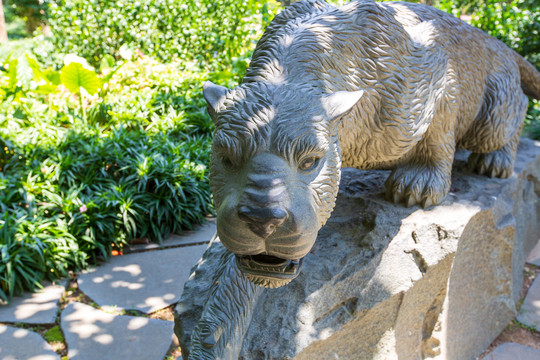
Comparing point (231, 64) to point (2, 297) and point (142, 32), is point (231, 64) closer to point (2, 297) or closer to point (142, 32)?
point (142, 32)

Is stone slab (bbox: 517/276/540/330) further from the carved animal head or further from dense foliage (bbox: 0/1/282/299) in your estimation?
dense foliage (bbox: 0/1/282/299)

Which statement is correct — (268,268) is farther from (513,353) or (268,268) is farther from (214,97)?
(513,353)

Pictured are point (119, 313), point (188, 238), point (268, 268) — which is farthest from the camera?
point (188, 238)

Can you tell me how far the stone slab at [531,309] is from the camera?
3.33 meters

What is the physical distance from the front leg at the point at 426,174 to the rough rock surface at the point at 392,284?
67mm

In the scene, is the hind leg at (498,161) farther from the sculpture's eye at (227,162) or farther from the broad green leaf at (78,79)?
the broad green leaf at (78,79)

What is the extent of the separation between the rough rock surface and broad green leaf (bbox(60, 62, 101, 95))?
13.0ft

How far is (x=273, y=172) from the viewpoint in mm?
1527

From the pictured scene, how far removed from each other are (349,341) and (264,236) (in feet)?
3.40

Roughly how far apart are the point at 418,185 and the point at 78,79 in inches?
186

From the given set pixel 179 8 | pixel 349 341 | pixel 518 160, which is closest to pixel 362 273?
pixel 349 341

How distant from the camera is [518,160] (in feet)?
12.1

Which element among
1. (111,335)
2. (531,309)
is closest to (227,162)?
(111,335)

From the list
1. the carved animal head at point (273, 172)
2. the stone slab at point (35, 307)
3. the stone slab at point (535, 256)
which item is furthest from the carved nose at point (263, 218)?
the stone slab at point (535, 256)
